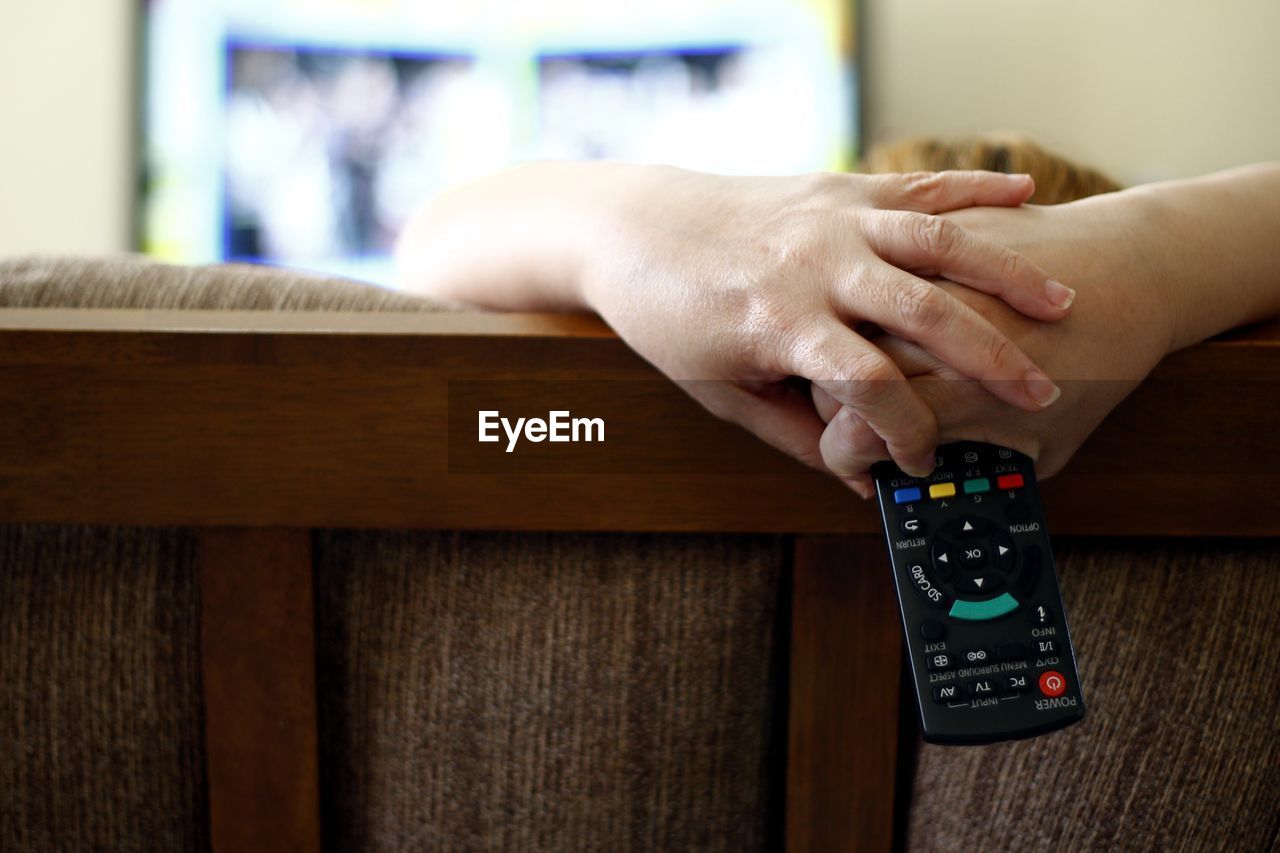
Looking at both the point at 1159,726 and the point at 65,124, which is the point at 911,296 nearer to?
the point at 1159,726

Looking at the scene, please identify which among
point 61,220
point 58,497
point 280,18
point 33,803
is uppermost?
point 280,18

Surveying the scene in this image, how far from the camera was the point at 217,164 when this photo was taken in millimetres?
2264

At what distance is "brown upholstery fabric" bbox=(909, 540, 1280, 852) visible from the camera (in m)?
0.39

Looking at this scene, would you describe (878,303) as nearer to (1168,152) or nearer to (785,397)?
(785,397)

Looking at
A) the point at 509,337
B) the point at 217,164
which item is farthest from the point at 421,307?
the point at 217,164

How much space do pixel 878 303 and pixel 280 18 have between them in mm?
2253

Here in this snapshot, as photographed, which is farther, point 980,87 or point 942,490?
point 980,87

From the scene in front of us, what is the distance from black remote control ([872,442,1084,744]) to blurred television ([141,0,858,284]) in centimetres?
193

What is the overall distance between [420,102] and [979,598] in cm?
216

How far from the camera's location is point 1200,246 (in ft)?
1.31

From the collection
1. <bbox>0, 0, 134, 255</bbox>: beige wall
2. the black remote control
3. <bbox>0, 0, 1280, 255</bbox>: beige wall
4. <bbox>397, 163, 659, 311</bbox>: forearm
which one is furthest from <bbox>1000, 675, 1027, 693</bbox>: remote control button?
<bbox>0, 0, 134, 255</bbox>: beige wall

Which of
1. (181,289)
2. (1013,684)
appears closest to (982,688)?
(1013,684)

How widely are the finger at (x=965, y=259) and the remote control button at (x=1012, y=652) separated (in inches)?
4.5

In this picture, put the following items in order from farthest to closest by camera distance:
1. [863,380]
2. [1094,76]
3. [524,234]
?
[1094,76], [524,234], [863,380]
